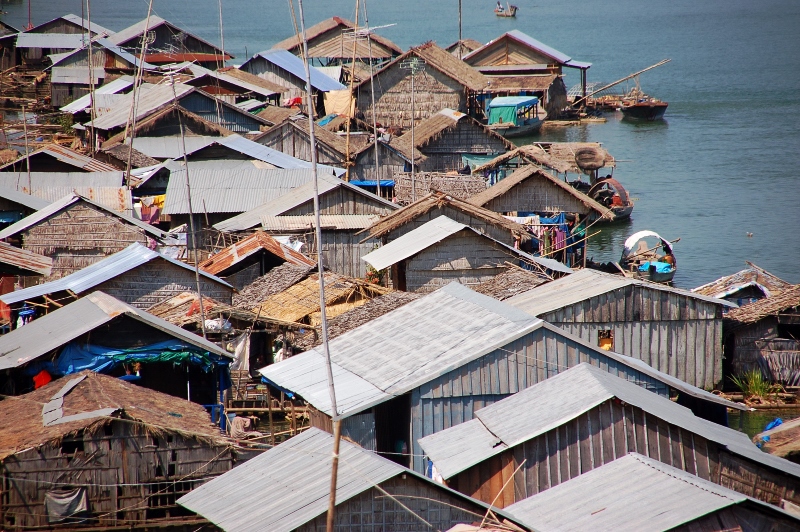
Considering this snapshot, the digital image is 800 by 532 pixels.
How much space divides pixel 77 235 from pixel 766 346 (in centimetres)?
A: 1476

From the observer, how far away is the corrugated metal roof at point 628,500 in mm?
9539

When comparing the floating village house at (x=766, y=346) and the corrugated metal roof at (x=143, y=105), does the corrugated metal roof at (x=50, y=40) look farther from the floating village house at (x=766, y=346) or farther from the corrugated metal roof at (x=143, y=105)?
the floating village house at (x=766, y=346)

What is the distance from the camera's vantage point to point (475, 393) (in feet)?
45.3

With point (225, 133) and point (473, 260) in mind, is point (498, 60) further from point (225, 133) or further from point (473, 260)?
point (473, 260)

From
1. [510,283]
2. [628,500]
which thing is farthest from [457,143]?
[628,500]

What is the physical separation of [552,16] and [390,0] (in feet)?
137

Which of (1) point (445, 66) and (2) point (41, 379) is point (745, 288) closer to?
(2) point (41, 379)

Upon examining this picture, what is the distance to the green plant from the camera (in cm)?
1948

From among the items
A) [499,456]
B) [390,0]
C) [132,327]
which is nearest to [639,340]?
[499,456]

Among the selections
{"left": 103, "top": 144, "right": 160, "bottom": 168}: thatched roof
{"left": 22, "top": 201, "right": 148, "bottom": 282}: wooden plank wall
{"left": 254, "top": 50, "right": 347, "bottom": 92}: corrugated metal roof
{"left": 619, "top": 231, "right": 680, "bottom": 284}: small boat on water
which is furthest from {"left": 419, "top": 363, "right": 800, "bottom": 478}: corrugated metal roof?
{"left": 254, "top": 50, "right": 347, "bottom": 92}: corrugated metal roof

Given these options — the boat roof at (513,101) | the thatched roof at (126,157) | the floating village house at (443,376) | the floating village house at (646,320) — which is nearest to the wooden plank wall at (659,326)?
the floating village house at (646,320)

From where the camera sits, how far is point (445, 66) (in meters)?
45.2

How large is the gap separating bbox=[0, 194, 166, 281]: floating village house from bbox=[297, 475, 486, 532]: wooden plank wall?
13.9 m

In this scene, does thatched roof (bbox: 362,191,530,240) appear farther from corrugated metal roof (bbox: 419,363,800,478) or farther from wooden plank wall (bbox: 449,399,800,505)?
wooden plank wall (bbox: 449,399,800,505)
